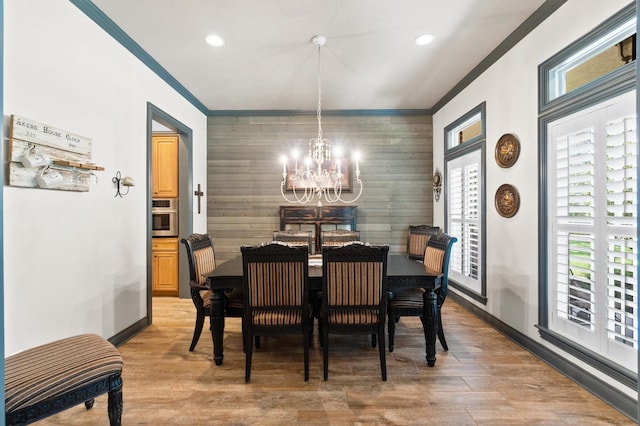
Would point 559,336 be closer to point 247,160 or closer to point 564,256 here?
point 564,256

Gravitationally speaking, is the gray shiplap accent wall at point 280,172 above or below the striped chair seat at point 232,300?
above

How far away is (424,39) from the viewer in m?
2.96

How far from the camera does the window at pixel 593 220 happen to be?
1.88 m

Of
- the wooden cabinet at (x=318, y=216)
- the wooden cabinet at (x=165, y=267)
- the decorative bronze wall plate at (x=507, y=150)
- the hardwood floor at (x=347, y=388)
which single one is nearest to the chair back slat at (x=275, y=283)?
the hardwood floor at (x=347, y=388)

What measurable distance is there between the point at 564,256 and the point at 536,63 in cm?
170

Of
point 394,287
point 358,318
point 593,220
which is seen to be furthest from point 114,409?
point 593,220

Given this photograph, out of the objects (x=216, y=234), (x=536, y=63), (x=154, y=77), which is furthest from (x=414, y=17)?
(x=216, y=234)

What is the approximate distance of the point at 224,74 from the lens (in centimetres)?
370

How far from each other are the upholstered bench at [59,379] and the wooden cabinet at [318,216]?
3.29 metres

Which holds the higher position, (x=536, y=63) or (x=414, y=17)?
(x=414, y=17)

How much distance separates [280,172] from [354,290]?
3.22 metres

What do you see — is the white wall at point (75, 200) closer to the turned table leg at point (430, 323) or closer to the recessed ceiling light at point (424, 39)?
the turned table leg at point (430, 323)

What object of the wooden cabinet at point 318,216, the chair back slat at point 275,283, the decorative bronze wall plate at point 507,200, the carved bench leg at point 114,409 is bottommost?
the carved bench leg at point 114,409

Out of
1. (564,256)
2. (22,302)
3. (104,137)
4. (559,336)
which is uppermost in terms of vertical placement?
(104,137)
